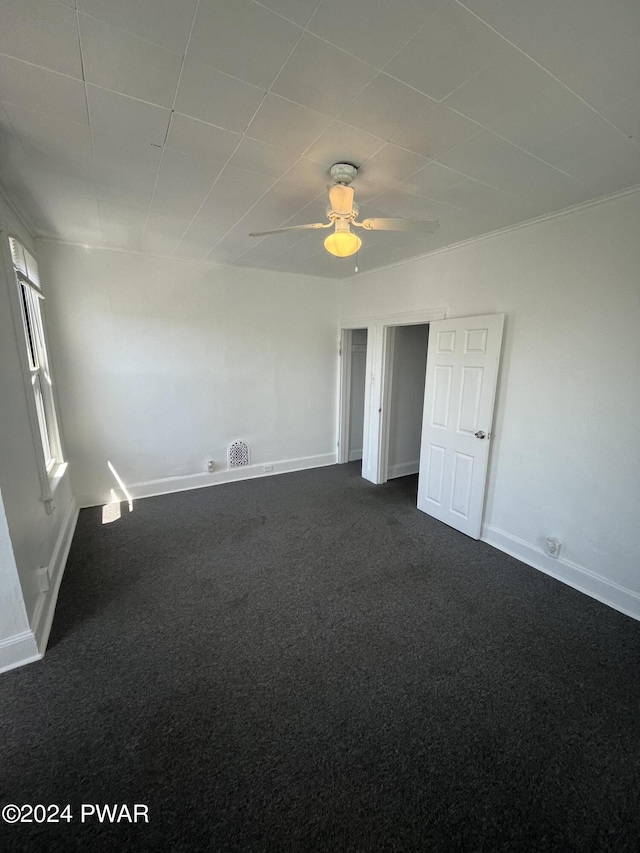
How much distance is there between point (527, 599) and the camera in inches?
93.9

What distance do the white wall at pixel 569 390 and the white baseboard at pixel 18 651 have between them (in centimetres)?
328

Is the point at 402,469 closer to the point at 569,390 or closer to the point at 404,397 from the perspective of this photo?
the point at 404,397

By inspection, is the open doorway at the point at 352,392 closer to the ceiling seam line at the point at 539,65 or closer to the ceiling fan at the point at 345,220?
the ceiling fan at the point at 345,220

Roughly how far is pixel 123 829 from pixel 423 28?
284 centimetres

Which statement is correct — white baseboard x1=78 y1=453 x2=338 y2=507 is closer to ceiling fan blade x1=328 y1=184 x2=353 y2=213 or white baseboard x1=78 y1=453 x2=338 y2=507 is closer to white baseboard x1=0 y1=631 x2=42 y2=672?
white baseboard x1=0 y1=631 x2=42 y2=672

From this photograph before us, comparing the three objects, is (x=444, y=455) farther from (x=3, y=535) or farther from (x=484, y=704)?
(x=3, y=535)

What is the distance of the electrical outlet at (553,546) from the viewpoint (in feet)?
8.52

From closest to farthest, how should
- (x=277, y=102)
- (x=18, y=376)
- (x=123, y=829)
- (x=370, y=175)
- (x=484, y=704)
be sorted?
(x=123, y=829) → (x=277, y=102) → (x=484, y=704) → (x=370, y=175) → (x=18, y=376)

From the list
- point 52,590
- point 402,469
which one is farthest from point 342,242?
point 402,469

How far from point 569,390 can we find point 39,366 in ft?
13.8

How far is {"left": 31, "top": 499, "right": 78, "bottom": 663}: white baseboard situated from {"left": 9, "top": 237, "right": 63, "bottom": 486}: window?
52 cm

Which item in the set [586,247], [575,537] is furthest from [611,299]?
[575,537]

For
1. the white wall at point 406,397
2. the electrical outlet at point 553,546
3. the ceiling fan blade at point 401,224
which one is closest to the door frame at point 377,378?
the white wall at point 406,397

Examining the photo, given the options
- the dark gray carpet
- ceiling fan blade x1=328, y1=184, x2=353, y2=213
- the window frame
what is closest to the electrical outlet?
the dark gray carpet
